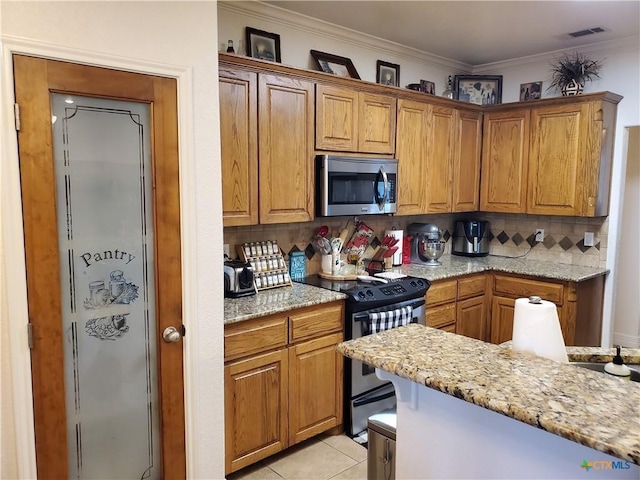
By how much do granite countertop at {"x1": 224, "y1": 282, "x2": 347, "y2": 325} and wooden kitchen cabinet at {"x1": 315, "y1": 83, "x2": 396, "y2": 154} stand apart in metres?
0.96

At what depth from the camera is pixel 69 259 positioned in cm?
188

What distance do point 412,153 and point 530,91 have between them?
4.78 feet

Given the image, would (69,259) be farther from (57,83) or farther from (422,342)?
(422,342)

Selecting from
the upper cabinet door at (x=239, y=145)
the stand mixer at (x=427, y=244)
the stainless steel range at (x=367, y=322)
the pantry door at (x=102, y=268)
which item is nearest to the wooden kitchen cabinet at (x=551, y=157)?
the stand mixer at (x=427, y=244)

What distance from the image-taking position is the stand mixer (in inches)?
163

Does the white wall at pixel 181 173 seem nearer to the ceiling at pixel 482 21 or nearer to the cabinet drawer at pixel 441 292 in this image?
the ceiling at pixel 482 21

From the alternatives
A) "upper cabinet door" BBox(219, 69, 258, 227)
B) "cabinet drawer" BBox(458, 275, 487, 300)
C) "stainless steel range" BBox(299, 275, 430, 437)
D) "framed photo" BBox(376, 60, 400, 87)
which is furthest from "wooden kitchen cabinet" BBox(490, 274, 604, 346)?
"upper cabinet door" BBox(219, 69, 258, 227)

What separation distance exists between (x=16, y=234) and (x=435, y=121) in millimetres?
3215

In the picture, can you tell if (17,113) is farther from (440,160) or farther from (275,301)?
(440,160)

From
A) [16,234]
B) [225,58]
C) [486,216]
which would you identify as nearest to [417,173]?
[486,216]

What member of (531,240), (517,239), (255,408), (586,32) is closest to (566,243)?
(531,240)

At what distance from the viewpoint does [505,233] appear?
4.70 meters

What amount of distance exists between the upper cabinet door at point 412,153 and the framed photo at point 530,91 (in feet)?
3.71

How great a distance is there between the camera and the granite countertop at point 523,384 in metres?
0.92
